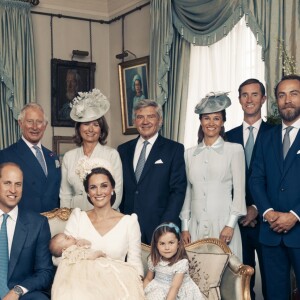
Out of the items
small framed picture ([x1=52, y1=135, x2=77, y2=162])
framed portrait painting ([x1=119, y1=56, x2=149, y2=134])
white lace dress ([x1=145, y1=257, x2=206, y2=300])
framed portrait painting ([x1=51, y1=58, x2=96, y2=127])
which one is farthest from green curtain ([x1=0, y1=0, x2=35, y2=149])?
white lace dress ([x1=145, y1=257, x2=206, y2=300])

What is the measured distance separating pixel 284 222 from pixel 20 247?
1.76 m

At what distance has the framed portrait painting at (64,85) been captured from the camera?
8.15 meters

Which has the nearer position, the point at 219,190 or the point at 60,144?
the point at 219,190

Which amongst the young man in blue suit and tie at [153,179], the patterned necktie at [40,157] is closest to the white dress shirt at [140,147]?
the young man in blue suit and tie at [153,179]

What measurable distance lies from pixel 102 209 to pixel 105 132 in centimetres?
91

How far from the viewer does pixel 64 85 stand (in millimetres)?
8250

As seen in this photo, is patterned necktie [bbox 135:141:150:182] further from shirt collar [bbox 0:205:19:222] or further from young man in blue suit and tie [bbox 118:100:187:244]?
shirt collar [bbox 0:205:19:222]

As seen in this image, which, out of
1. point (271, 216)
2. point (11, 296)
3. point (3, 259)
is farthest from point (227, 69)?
point (11, 296)

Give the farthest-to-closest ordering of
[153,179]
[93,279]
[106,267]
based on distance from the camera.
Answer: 1. [153,179]
2. [106,267]
3. [93,279]

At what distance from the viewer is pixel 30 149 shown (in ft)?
15.6

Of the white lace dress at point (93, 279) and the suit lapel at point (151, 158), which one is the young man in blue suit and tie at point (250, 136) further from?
the white lace dress at point (93, 279)

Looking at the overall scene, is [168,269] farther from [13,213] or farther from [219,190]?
[13,213]

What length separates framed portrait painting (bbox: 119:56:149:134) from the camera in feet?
A: 25.7

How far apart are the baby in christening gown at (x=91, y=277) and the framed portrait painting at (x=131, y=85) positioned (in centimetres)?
438
